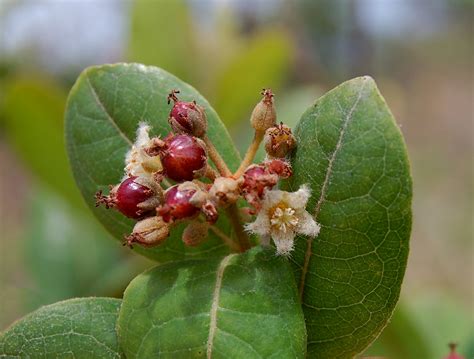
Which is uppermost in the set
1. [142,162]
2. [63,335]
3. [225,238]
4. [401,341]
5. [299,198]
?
[142,162]

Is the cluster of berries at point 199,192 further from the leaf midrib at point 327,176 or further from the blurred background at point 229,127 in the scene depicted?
the blurred background at point 229,127

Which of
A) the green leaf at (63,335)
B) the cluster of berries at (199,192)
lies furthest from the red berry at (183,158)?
the green leaf at (63,335)

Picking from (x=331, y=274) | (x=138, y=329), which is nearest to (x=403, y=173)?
(x=331, y=274)

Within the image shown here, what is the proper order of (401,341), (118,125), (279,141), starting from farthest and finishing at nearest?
(401,341), (118,125), (279,141)

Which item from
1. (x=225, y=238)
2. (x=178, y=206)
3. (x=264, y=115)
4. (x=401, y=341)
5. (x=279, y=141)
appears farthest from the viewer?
(x=401, y=341)

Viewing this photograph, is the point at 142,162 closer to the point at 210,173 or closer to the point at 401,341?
the point at 210,173

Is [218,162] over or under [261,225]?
over

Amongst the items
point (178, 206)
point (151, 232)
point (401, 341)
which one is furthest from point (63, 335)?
point (401, 341)

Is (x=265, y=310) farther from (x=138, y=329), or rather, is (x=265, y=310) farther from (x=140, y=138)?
(x=140, y=138)
